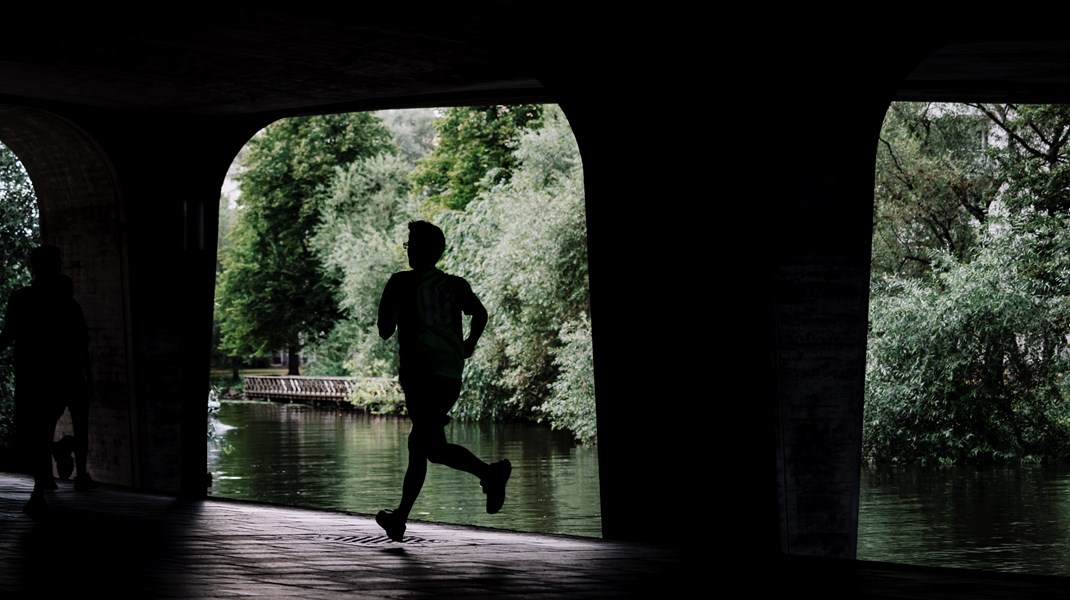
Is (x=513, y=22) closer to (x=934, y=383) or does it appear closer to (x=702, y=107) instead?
(x=702, y=107)

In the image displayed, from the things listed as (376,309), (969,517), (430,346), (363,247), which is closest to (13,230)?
(969,517)

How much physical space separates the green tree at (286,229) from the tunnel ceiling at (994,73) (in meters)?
44.4

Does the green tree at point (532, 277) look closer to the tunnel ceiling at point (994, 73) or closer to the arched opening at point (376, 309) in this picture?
the arched opening at point (376, 309)

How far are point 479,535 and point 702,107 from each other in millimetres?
2878

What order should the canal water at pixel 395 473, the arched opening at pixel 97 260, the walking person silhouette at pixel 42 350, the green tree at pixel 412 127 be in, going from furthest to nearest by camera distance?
the green tree at pixel 412 127 → the canal water at pixel 395 473 → the arched opening at pixel 97 260 → the walking person silhouette at pixel 42 350

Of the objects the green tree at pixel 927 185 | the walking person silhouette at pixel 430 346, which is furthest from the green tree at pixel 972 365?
the walking person silhouette at pixel 430 346

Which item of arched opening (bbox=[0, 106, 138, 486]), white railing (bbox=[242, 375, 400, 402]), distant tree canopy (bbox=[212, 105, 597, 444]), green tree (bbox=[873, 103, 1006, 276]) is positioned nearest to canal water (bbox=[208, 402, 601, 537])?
distant tree canopy (bbox=[212, 105, 597, 444])

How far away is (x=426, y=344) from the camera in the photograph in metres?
7.24

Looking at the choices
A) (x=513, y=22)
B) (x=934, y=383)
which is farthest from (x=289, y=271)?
(x=513, y=22)

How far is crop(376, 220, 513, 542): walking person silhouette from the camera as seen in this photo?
23.8 ft

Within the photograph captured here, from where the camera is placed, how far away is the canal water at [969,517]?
62.3 ft

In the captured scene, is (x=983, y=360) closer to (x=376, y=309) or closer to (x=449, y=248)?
(x=449, y=248)

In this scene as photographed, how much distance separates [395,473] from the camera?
96.0 feet

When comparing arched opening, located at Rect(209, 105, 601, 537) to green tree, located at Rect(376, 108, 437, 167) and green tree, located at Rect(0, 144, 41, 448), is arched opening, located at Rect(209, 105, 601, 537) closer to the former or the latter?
green tree, located at Rect(376, 108, 437, 167)
